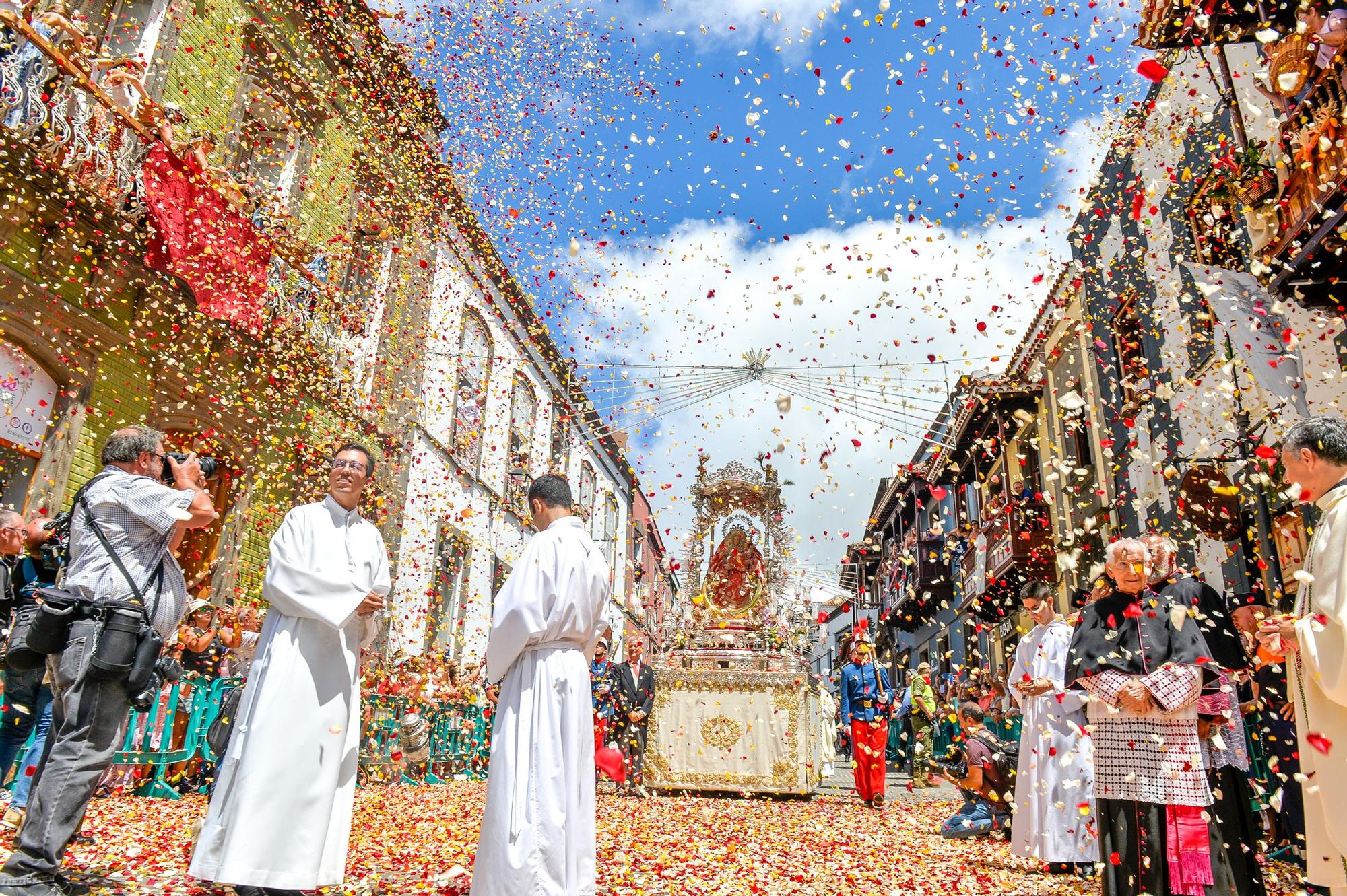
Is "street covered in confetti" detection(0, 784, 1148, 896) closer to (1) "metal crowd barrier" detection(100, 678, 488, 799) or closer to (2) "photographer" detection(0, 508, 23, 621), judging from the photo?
(1) "metal crowd barrier" detection(100, 678, 488, 799)

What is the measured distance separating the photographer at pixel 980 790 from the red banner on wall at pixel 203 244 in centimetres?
844

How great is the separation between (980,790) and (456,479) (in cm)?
1163

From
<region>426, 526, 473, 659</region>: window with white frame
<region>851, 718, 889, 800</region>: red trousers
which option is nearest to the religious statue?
<region>851, 718, 889, 800</region>: red trousers

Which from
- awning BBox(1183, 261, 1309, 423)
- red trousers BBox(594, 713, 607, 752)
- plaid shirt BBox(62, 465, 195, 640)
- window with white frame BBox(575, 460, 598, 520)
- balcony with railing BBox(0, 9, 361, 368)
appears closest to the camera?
plaid shirt BBox(62, 465, 195, 640)

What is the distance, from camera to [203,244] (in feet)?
27.6

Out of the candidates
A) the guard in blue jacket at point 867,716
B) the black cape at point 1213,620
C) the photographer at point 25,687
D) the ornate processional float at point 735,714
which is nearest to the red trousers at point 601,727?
the ornate processional float at point 735,714

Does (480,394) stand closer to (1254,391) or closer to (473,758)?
(473,758)

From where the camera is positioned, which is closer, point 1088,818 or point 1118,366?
point 1088,818

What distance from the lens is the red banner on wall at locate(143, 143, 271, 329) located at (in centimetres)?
791

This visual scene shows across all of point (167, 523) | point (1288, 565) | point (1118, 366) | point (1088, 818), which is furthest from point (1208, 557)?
point (167, 523)

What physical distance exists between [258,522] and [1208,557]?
12568mm

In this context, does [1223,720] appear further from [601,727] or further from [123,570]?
[601,727]

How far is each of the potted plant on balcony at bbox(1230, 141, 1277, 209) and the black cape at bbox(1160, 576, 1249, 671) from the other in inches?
256

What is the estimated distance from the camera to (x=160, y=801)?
632 cm
